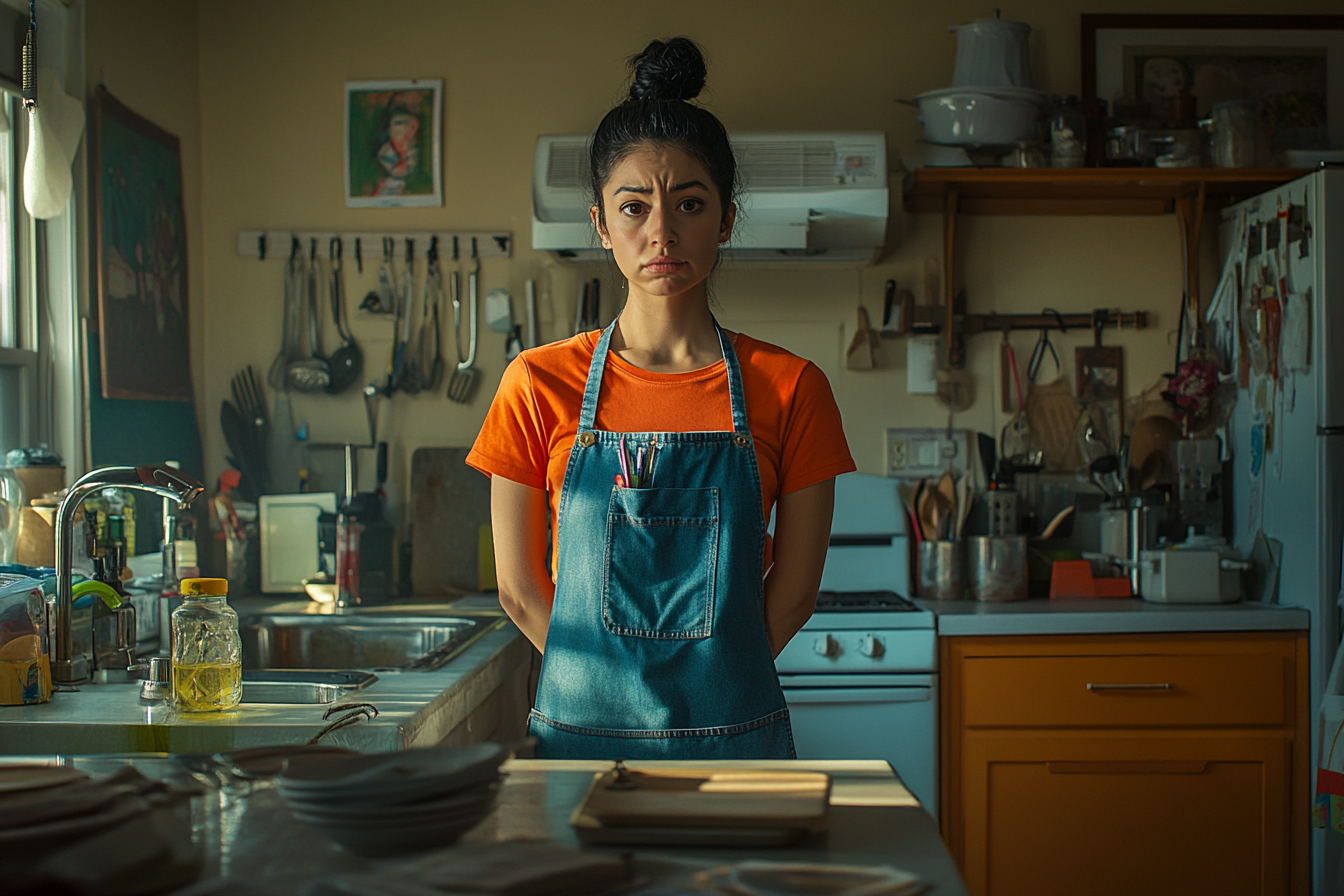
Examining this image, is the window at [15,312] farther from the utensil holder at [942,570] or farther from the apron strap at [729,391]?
the utensil holder at [942,570]

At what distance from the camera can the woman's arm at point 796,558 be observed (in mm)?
1388

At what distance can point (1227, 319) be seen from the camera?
2852 mm

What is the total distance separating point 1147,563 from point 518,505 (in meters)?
1.85

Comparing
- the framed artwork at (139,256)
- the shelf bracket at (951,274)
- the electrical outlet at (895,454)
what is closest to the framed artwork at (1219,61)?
the shelf bracket at (951,274)

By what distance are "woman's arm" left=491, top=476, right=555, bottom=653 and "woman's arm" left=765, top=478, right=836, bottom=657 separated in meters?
0.29

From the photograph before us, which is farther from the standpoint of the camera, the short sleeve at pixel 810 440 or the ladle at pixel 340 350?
the ladle at pixel 340 350

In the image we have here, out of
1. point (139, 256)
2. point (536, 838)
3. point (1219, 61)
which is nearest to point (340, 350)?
point (139, 256)

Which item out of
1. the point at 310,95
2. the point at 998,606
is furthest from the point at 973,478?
the point at 310,95

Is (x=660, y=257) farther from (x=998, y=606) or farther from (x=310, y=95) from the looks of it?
(x=310, y=95)

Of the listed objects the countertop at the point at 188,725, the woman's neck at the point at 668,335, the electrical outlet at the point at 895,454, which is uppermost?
the woman's neck at the point at 668,335

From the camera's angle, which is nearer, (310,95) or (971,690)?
(971,690)

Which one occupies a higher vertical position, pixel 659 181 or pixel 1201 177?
pixel 1201 177

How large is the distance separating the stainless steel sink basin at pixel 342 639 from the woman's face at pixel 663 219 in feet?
4.05

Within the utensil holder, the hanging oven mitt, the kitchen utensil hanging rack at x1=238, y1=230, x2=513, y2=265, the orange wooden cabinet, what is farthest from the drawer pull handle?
the kitchen utensil hanging rack at x1=238, y1=230, x2=513, y2=265
